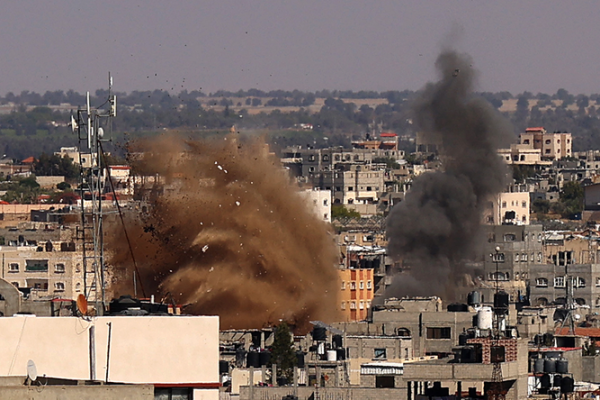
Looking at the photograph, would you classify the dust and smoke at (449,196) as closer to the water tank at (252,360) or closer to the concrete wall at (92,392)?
the water tank at (252,360)

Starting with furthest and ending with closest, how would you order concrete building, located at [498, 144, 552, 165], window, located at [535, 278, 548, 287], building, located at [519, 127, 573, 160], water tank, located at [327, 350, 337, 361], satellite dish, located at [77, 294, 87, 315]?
1. building, located at [519, 127, 573, 160]
2. concrete building, located at [498, 144, 552, 165]
3. window, located at [535, 278, 548, 287]
4. water tank, located at [327, 350, 337, 361]
5. satellite dish, located at [77, 294, 87, 315]

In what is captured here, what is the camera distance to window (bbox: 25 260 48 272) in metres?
53.6

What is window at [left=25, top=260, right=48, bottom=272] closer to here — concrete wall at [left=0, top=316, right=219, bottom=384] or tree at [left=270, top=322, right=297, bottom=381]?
tree at [left=270, top=322, right=297, bottom=381]

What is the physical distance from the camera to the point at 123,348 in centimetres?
1490

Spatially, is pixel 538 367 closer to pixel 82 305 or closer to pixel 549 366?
pixel 549 366

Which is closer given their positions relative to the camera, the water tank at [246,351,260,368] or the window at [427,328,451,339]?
the water tank at [246,351,260,368]

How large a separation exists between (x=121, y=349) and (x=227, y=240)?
2926 cm

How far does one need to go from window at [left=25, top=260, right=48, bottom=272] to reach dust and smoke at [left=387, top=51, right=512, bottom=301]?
31.1 feet

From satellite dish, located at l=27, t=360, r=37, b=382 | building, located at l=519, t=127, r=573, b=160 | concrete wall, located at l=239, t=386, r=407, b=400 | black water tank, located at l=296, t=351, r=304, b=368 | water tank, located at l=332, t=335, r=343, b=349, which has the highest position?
satellite dish, located at l=27, t=360, r=37, b=382

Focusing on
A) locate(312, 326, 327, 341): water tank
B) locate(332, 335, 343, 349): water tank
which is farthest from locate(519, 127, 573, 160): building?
locate(332, 335, 343, 349): water tank

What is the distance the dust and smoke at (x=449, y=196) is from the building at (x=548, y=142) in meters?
97.5

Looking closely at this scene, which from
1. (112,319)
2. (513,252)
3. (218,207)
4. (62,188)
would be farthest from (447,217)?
(62,188)

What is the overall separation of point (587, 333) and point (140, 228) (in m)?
11.3

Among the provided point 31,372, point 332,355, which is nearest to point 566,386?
point 332,355
